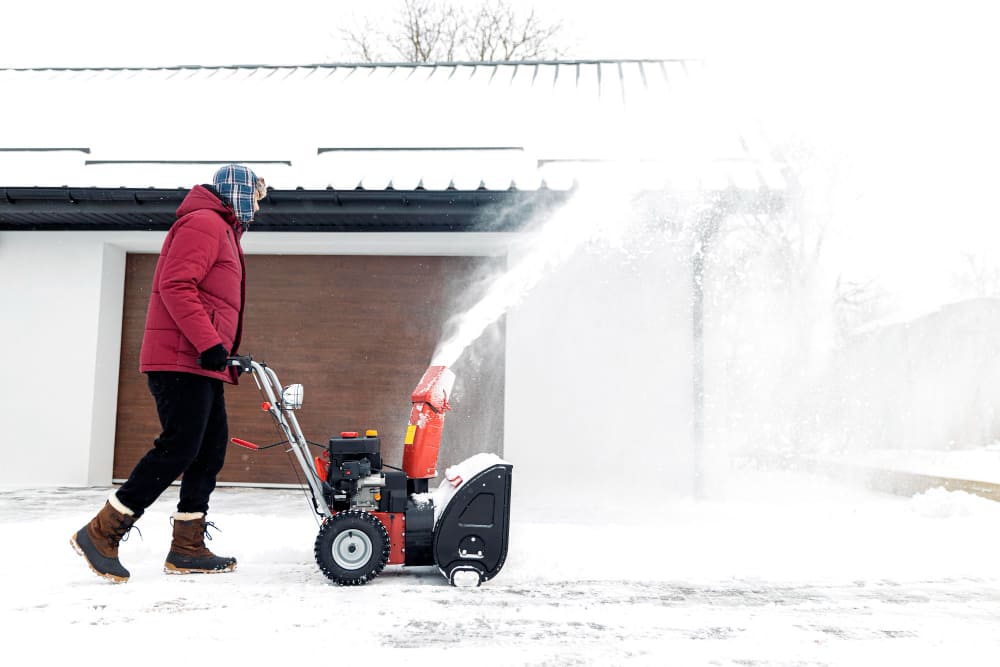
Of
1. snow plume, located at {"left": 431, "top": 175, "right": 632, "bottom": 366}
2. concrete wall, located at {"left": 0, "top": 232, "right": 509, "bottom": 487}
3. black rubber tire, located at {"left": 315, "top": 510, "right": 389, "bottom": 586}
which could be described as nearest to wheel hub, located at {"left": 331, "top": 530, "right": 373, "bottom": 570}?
black rubber tire, located at {"left": 315, "top": 510, "right": 389, "bottom": 586}

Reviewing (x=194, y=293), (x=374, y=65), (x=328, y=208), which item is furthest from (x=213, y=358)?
(x=374, y=65)

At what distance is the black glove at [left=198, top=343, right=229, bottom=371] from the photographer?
297 cm

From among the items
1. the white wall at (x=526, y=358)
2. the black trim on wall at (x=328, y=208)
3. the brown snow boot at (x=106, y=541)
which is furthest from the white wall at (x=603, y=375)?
the brown snow boot at (x=106, y=541)

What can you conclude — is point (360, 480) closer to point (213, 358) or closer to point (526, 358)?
point (213, 358)

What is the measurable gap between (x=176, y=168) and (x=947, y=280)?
8.72m

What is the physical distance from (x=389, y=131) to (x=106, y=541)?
5580 mm

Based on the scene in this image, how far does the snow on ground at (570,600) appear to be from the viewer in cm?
227

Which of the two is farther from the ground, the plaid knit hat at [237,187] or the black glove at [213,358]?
the plaid knit hat at [237,187]

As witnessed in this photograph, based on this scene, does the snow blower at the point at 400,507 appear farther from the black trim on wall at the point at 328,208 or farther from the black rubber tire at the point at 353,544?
the black trim on wall at the point at 328,208

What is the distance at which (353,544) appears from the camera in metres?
3.02

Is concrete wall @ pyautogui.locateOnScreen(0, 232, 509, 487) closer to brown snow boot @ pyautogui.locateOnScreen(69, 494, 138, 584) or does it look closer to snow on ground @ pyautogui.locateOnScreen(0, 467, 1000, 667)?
snow on ground @ pyautogui.locateOnScreen(0, 467, 1000, 667)

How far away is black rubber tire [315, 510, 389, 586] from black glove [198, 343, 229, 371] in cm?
78

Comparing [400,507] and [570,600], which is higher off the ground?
[400,507]

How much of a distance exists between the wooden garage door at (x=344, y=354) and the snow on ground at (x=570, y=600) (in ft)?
8.03
